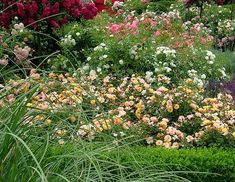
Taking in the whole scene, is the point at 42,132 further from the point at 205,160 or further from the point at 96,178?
the point at 205,160

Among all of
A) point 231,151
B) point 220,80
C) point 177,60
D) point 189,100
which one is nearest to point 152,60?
point 177,60

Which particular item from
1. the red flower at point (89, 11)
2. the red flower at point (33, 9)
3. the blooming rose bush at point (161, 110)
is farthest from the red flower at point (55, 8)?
the blooming rose bush at point (161, 110)

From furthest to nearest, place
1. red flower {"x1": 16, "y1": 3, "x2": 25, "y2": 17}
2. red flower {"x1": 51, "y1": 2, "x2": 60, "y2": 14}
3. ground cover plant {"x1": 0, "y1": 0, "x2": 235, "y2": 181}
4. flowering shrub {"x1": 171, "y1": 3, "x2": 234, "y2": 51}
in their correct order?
flowering shrub {"x1": 171, "y1": 3, "x2": 234, "y2": 51} → red flower {"x1": 51, "y1": 2, "x2": 60, "y2": 14} → red flower {"x1": 16, "y1": 3, "x2": 25, "y2": 17} → ground cover plant {"x1": 0, "y1": 0, "x2": 235, "y2": 181}

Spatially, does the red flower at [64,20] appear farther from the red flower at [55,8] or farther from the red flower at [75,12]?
the red flower at [55,8]

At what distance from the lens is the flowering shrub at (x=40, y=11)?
374 inches

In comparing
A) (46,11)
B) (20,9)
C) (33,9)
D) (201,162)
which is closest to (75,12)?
(46,11)

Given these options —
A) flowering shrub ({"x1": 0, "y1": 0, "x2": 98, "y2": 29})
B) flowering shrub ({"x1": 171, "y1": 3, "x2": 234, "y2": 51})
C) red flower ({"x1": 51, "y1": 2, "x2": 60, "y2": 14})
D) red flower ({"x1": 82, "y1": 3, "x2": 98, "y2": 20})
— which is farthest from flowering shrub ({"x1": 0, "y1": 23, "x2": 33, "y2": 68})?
flowering shrub ({"x1": 171, "y1": 3, "x2": 234, "y2": 51})

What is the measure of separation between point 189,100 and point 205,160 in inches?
57.4

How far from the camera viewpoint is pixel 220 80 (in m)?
7.76

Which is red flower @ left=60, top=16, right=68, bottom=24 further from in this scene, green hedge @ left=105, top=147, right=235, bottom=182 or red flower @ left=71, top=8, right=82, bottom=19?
green hedge @ left=105, top=147, right=235, bottom=182

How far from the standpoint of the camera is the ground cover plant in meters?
3.19

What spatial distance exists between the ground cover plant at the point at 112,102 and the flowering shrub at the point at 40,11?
0.05 feet

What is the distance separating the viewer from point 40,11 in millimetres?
9781

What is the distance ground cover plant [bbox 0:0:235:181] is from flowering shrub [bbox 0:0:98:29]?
2 cm
